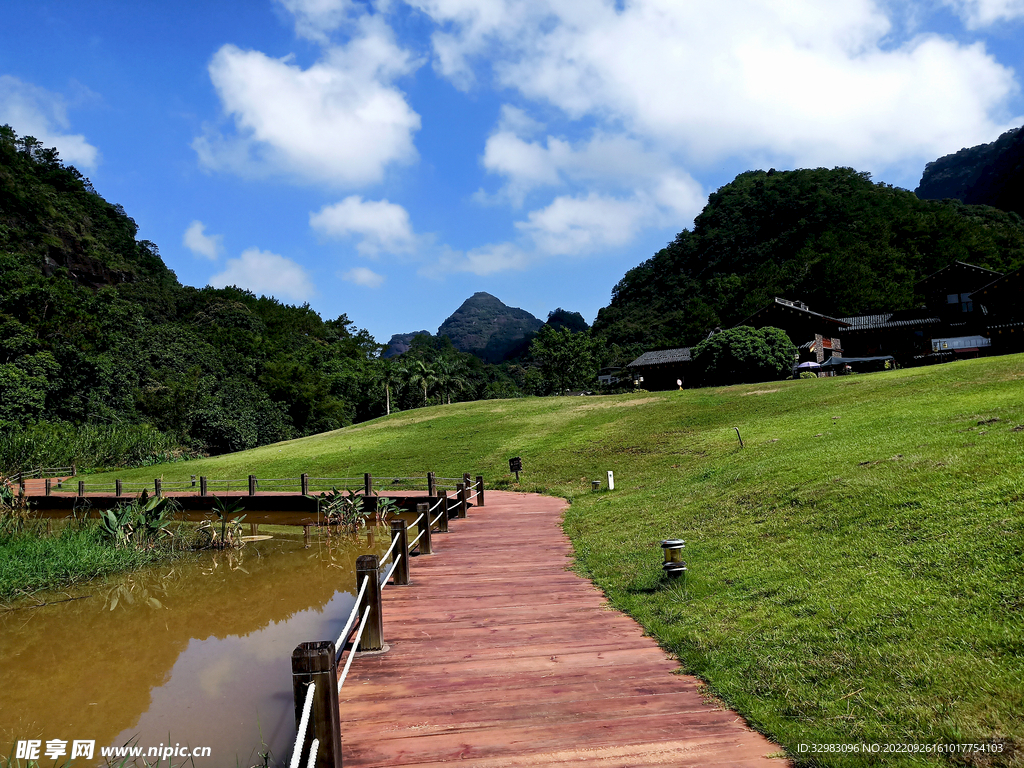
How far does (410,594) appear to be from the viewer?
804cm

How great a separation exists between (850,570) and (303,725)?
19.3 feet

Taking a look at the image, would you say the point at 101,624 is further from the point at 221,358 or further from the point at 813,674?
the point at 221,358

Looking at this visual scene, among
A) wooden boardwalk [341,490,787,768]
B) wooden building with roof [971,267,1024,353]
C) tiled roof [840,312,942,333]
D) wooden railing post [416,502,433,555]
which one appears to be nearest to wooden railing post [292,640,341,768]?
wooden boardwalk [341,490,787,768]

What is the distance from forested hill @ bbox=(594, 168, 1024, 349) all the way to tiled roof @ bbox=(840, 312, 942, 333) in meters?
17.6

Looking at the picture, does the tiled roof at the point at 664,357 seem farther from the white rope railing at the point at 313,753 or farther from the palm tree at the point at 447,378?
the white rope railing at the point at 313,753

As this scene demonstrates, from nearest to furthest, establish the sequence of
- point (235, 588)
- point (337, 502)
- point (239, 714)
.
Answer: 1. point (239, 714)
2. point (235, 588)
3. point (337, 502)

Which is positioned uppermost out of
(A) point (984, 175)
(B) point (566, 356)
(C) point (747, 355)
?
(A) point (984, 175)

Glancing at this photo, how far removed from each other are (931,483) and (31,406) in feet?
178

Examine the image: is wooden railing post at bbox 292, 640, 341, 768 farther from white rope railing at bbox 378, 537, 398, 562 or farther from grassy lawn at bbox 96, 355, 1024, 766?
white rope railing at bbox 378, 537, 398, 562

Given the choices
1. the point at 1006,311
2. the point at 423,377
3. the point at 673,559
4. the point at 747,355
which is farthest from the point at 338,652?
the point at 423,377

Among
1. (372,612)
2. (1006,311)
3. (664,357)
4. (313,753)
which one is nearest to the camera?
(313,753)

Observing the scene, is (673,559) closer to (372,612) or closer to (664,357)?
(372,612)

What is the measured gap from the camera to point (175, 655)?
857 centimetres

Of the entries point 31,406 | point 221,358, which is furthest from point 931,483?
point 221,358
